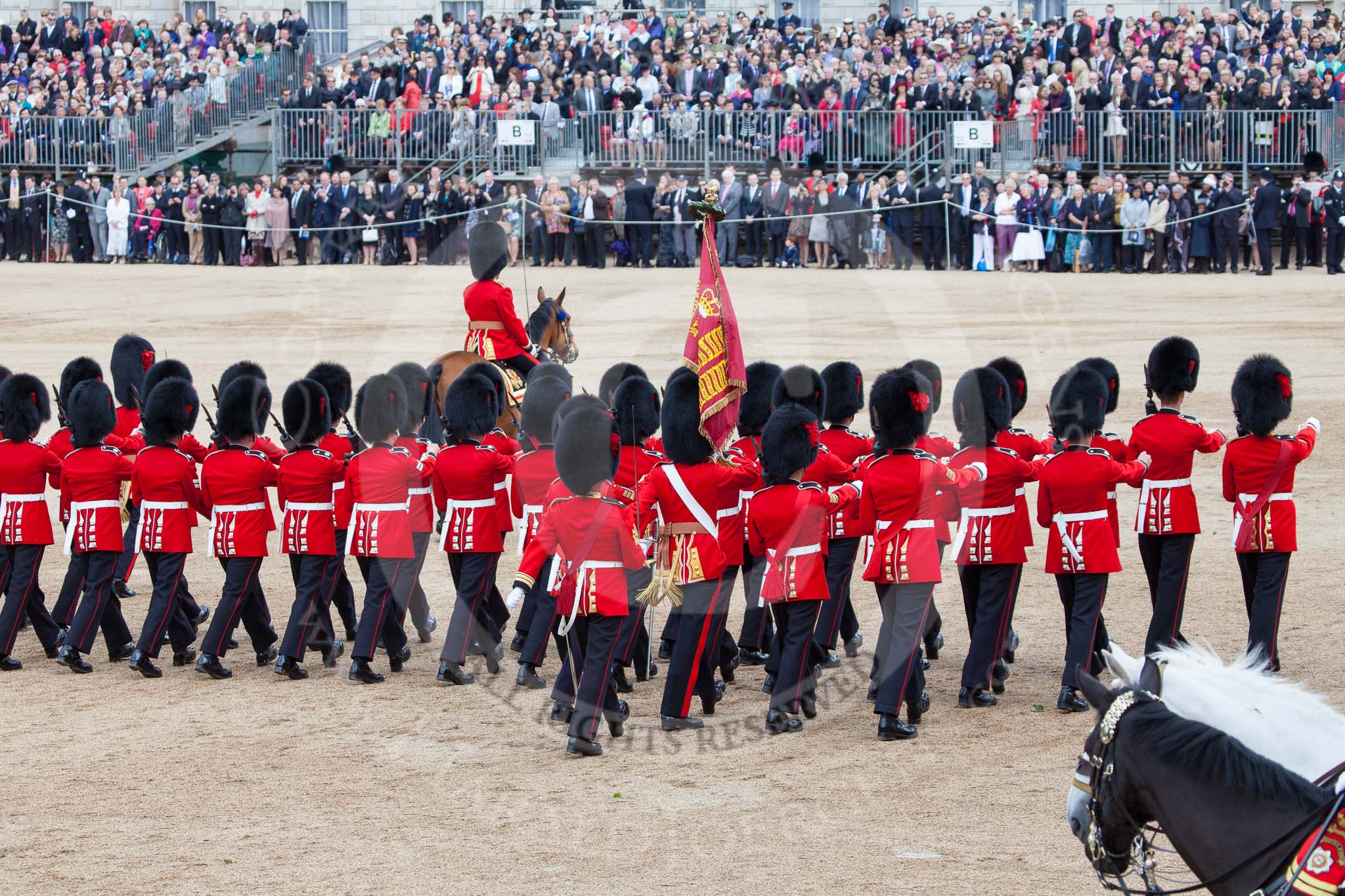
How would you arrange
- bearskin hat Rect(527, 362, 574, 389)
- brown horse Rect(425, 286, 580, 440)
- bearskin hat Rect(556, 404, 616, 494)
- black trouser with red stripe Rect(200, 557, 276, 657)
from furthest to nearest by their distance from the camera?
brown horse Rect(425, 286, 580, 440), bearskin hat Rect(527, 362, 574, 389), black trouser with red stripe Rect(200, 557, 276, 657), bearskin hat Rect(556, 404, 616, 494)

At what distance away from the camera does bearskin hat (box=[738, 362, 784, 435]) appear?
7500 mm

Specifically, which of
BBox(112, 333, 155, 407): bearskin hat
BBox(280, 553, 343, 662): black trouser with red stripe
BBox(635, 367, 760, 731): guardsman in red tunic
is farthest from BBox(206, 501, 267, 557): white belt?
BBox(112, 333, 155, 407): bearskin hat

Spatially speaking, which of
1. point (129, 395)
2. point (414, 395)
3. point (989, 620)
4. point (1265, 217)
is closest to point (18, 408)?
point (129, 395)

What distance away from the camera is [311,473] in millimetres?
7293

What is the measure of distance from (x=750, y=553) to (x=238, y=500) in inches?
88.3

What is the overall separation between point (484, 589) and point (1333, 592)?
4.19 metres

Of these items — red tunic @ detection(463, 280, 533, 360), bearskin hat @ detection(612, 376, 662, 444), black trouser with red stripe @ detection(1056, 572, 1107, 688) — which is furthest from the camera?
red tunic @ detection(463, 280, 533, 360)

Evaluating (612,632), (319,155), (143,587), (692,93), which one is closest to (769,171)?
(692,93)

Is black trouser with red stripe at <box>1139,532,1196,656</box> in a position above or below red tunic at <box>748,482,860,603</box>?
below

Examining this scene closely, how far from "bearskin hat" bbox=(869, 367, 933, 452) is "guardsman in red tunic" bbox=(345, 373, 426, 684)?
2.07 metres

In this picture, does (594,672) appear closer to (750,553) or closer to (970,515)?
(750,553)

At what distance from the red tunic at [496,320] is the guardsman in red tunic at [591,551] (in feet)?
10.2

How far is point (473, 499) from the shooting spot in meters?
7.20

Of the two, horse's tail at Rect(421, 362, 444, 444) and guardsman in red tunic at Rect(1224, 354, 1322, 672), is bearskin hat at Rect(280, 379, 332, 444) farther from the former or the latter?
guardsman in red tunic at Rect(1224, 354, 1322, 672)
